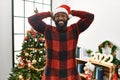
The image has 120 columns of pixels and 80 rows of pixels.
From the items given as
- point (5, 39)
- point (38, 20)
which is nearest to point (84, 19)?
point (38, 20)

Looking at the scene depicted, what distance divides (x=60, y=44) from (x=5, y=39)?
1.60m

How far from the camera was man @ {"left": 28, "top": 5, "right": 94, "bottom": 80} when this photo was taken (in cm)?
138

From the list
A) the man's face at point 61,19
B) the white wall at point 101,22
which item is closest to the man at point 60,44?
the man's face at point 61,19

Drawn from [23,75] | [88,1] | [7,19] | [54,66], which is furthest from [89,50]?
[54,66]

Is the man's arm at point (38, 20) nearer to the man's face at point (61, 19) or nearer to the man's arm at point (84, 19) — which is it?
the man's face at point (61, 19)

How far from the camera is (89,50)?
9.66 ft

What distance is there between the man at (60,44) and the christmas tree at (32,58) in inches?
37.4

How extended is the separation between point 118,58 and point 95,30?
0.60 metres

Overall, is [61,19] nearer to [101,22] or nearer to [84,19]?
[84,19]

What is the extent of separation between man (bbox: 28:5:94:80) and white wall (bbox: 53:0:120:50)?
4.47 feet

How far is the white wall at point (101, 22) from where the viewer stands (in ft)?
8.71

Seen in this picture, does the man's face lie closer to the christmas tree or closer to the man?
the man

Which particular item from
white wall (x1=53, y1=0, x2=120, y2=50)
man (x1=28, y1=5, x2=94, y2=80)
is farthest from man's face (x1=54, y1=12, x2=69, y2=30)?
white wall (x1=53, y1=0, x2=120, y2=50)

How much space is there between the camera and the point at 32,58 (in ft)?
7.78
